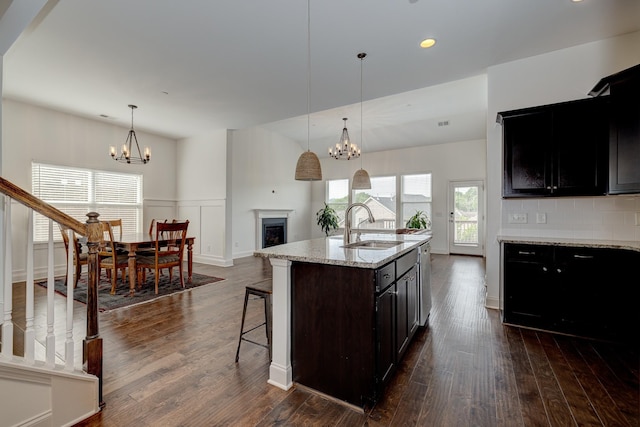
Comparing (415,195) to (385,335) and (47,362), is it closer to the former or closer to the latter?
(385,335)

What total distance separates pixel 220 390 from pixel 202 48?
10.7 feet

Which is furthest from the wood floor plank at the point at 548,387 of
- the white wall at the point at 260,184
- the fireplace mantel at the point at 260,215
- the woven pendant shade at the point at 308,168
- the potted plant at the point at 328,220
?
the potted plant at the point at 328,220

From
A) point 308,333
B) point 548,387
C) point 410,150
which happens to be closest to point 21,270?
point 308,333

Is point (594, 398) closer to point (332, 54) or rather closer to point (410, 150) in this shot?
point (332, 54)

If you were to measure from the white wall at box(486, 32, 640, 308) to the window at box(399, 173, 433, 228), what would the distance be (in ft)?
15.5

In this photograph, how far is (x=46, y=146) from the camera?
16.1 ft

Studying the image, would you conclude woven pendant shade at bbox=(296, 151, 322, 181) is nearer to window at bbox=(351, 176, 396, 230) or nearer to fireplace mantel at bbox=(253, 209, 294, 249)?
fireplace mantel at bbox=(253, 209, 294, 249)

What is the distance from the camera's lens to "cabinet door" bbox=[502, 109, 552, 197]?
9.85 ft

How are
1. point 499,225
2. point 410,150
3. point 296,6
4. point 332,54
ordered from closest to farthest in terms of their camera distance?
point 296,6 < point 332,54 < point 499,225 < point 410,150

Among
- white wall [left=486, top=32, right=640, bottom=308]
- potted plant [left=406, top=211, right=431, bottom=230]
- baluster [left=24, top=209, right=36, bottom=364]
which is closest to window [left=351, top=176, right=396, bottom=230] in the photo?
potted plant [left=406, top=211, right=431, bottom=230]

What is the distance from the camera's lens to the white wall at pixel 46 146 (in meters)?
4.57

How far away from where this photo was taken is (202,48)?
3.09 m

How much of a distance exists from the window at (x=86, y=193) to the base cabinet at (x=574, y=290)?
6.78m

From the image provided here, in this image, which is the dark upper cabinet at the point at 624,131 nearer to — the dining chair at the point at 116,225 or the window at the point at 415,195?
the window at the point at 415,195
